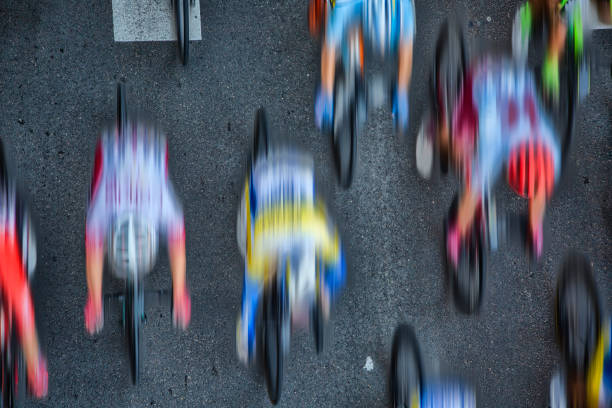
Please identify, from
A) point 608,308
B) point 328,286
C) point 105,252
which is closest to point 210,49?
point 105,252

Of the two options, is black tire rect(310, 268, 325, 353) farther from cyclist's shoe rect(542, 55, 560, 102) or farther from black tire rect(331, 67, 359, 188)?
cyclist's shoe rect(542, 55, 560, 102)

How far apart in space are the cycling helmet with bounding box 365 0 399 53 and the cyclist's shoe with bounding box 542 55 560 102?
94 cm

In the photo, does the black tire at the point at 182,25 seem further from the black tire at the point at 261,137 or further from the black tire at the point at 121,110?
the black tire at the point at 261,137

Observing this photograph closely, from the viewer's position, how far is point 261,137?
2.64 m

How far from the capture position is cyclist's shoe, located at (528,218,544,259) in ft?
9.36

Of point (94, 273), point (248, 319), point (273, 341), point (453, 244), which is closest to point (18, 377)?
point (94, 273)

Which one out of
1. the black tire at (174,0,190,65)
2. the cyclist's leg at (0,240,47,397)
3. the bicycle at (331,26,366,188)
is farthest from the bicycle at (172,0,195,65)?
→ the cyclist's leg at (0,240,47,397)

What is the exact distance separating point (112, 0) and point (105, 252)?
136 cm

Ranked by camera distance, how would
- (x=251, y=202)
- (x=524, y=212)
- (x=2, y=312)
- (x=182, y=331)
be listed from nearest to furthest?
(x=2, y=312)
(x=251, y=202)
(x=182, y=331)
(x=524, y=212)

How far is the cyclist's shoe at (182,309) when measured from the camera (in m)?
2.55

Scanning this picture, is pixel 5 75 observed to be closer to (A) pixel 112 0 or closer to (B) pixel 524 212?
(A) pixel 112 0

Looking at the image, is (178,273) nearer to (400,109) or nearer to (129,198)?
(129,198)

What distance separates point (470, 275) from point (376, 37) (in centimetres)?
144

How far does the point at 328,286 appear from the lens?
2617 millimetres
